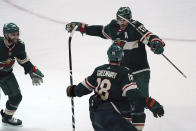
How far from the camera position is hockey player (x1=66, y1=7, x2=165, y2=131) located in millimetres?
5057

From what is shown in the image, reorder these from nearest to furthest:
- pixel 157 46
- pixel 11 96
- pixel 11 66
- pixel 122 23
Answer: pixel 157 46 → pixel 122 23 → pixel 11 66 → pixel 11 96

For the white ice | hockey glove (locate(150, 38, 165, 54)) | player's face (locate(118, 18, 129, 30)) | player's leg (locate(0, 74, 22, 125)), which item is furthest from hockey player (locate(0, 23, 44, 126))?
hockey glove (locate(150, 38, 165, 54))

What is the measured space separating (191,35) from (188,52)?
829mm

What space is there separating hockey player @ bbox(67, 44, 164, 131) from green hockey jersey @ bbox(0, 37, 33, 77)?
1.54 m

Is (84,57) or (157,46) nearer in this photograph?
(157,46)

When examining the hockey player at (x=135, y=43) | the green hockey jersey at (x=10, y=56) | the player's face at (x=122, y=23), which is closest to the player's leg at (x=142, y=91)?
the hockey player at (x=135, y=43)

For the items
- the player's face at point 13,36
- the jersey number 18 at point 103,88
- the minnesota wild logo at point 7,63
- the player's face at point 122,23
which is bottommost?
the jersey number 18 at point 103,88

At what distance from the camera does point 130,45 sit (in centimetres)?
518

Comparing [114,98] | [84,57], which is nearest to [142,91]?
[114,98]

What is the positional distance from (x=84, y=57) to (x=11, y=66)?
2859 mm

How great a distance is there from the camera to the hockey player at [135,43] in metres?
5.06

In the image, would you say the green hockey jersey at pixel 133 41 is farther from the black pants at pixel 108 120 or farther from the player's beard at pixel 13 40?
the black pants at pixel 108 120

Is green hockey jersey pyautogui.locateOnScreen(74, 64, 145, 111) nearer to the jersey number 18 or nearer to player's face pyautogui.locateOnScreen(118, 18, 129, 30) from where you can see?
the jersey number 18

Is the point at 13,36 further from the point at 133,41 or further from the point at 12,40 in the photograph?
the point at 133,41
